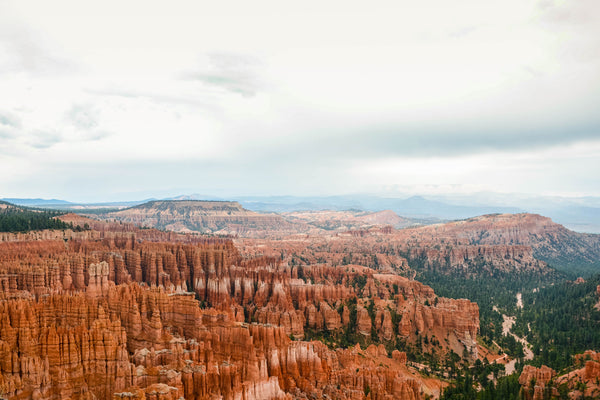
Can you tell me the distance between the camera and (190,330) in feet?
151

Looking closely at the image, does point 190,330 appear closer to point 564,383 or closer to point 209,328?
point 209,328

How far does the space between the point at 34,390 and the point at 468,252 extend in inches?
6644

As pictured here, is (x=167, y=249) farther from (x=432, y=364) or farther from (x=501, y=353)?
(x=501, y=353)

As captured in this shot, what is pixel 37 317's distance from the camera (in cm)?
3584

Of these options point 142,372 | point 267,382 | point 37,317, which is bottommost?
point 267,382

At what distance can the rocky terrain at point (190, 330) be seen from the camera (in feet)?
104

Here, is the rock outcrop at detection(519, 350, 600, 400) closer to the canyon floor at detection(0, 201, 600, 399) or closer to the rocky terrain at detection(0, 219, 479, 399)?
the canyon floor at detection(0, 201, 600, 399)

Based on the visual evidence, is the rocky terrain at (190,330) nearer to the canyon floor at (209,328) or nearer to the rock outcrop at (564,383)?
the canyon floor at (209,328)

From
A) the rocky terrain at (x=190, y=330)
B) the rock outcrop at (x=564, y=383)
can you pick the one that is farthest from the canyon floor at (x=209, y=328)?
the rock outcrop at (x=564, y=383)

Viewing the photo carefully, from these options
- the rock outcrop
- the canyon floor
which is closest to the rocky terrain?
the canyon floor

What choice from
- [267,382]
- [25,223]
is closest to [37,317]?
[267,382]

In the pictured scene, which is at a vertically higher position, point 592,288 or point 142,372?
point 142,372

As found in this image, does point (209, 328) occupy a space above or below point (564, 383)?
above

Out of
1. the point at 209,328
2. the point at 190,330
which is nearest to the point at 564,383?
the point at 209,328
